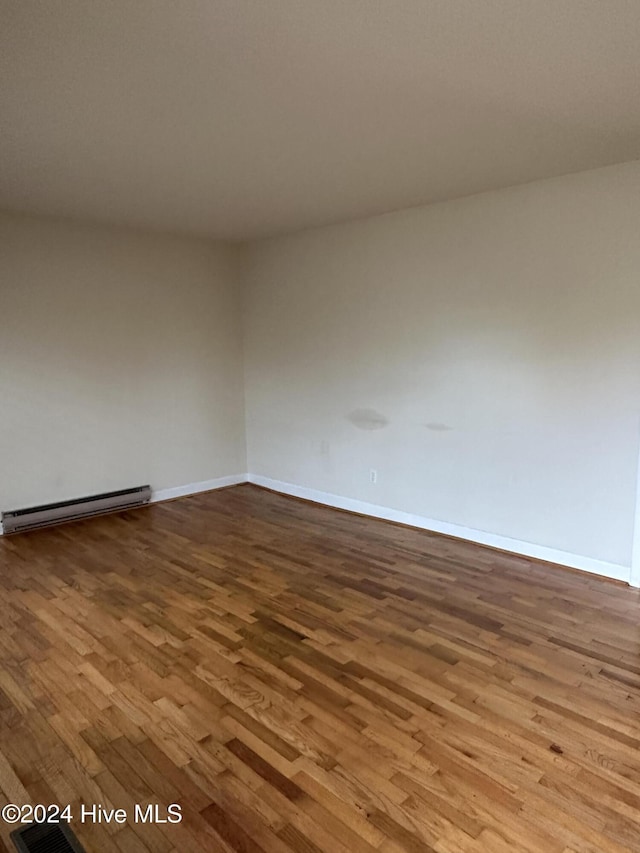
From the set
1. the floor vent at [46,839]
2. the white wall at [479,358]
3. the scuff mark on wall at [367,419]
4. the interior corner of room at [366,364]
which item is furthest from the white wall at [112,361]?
the floor vent at [46,839]

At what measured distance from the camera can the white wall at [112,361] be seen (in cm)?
434

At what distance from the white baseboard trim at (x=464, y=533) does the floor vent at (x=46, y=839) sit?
3.02m

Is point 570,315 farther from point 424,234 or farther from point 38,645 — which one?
point 38,645

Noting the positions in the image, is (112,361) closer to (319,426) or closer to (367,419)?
(319,426)

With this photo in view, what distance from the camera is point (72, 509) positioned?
4.66 metres

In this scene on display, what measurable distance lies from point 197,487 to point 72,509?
1.22 meters

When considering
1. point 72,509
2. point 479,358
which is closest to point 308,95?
point 479,358

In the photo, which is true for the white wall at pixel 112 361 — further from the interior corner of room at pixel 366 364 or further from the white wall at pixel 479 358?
the white wall at pixel 479 358

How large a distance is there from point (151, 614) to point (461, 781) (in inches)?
71.6

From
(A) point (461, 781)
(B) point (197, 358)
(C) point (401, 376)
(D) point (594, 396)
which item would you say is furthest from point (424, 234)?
(A) point (461, 781)

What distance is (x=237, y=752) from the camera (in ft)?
6.48

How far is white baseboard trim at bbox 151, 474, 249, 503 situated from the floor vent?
362cm

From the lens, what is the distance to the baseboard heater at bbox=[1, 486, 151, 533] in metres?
4.39

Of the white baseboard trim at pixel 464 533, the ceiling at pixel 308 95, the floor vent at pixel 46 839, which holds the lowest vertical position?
the floor vent at pixel 46 839
